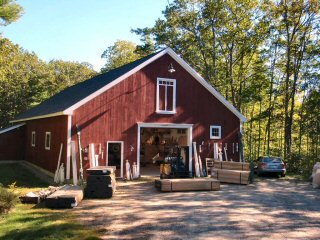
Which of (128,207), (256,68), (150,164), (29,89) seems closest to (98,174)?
(128,207)

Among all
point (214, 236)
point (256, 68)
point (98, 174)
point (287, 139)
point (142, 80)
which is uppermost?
point (256, 68)

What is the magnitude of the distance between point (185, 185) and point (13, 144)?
63.4ft

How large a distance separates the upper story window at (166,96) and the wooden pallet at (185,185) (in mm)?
6375

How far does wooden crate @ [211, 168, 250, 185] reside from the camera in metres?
19.3

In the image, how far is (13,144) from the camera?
3059 centimetres

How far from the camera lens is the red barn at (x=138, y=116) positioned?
19656 mm

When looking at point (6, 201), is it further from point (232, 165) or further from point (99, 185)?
point (232, 165)

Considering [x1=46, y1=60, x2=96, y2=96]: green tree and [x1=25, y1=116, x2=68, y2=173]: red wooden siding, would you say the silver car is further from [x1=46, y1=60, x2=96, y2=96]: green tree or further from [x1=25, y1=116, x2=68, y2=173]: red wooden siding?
[x1=46, y1=60, x2=96, y2=96]: green tree

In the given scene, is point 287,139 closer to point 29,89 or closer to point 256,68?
point 256,68

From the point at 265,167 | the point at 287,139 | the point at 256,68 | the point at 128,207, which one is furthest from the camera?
the point at 256,68

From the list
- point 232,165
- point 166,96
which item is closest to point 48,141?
point 166,96

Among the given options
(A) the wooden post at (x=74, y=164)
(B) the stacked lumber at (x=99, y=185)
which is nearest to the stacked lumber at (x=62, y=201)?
(B) the stacked lumber at (x=99, y=185)

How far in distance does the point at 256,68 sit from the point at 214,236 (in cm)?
3149

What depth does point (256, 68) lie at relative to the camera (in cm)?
3847
